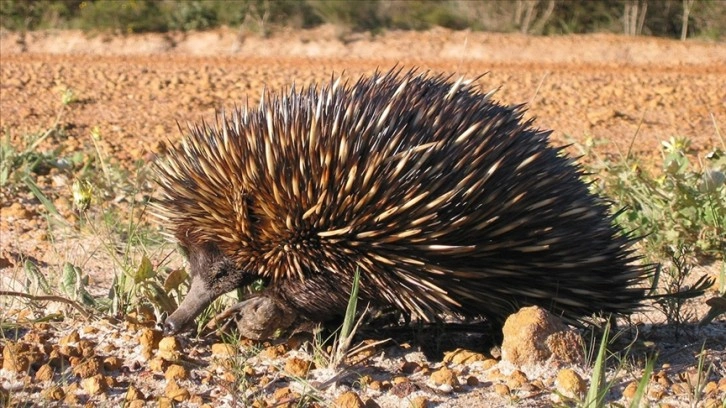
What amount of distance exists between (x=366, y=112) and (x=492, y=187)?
1.67 feet

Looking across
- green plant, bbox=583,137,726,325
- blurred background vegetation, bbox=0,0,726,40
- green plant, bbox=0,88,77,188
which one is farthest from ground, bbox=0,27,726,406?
blurred background vegetation, bbox=0,0,726,40

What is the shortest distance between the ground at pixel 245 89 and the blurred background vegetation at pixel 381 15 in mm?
437

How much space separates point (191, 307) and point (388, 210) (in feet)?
2.68

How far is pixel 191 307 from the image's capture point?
3.57 meters

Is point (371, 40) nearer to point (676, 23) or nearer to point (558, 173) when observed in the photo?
point (676, 23)

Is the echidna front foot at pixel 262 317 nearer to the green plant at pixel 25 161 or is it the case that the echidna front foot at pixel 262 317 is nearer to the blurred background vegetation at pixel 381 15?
the green plant at pixel 25 161

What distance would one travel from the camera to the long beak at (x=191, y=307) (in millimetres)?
3533

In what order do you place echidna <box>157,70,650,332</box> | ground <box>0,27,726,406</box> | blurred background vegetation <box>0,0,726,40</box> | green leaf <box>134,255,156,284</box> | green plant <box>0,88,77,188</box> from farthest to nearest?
blurred background vegetation <box>0,0,726,40</box> → green plant <box>0,88,77,188</box> → ground <box>0,27,726,406</box> → green leaf <box>134,255,156,284</box> → echidna <box>157,70,650,332</box>

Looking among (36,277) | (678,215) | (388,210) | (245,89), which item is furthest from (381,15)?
(388,210)

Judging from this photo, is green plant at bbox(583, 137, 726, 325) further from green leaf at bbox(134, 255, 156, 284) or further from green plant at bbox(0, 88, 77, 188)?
green plant at bbox(0, 88, 77, 188)

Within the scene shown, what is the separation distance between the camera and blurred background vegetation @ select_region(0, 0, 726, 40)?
14055mm

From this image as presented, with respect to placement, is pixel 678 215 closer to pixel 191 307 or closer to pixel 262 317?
pixel 262 317

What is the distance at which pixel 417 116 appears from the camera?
3494 millimetres

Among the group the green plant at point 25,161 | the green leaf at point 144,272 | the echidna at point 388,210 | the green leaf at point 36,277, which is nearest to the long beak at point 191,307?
the echidna at point 388,210
